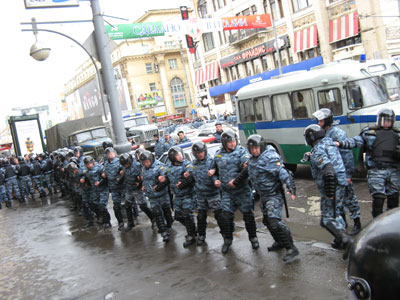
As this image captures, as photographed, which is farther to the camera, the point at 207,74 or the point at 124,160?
the point at 207,74

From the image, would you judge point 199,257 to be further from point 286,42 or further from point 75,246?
point 286,42

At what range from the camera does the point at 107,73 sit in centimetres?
1062

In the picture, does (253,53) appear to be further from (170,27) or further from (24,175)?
(24,175)

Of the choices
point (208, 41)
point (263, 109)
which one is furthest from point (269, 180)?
point (208, 41)

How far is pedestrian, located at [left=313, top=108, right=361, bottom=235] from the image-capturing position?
6133 mm

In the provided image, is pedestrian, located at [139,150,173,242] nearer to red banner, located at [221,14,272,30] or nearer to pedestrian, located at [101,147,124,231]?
pedestrian, located at [101,147,124,231]

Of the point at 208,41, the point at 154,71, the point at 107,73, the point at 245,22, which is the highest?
the point at 154,71

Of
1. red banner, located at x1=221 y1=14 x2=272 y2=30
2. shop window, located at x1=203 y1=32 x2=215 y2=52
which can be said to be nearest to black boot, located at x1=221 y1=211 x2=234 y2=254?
red banner, located at x1=221 y1=14 x2=272 y2=30

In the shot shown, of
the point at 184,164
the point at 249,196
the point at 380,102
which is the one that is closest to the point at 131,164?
the point at 184,164

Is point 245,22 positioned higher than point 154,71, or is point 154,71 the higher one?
point 154,71

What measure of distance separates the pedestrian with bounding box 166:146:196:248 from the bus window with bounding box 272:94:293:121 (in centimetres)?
498

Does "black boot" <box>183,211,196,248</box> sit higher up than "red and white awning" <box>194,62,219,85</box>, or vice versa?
"red and white awning" <box>194,62,219,85</box>

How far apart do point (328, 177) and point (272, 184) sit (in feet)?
2.52

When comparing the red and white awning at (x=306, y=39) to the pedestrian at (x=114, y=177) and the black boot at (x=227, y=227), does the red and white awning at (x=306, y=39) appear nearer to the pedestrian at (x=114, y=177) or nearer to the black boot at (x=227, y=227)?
the pedestrian at (x=114, y=177)
